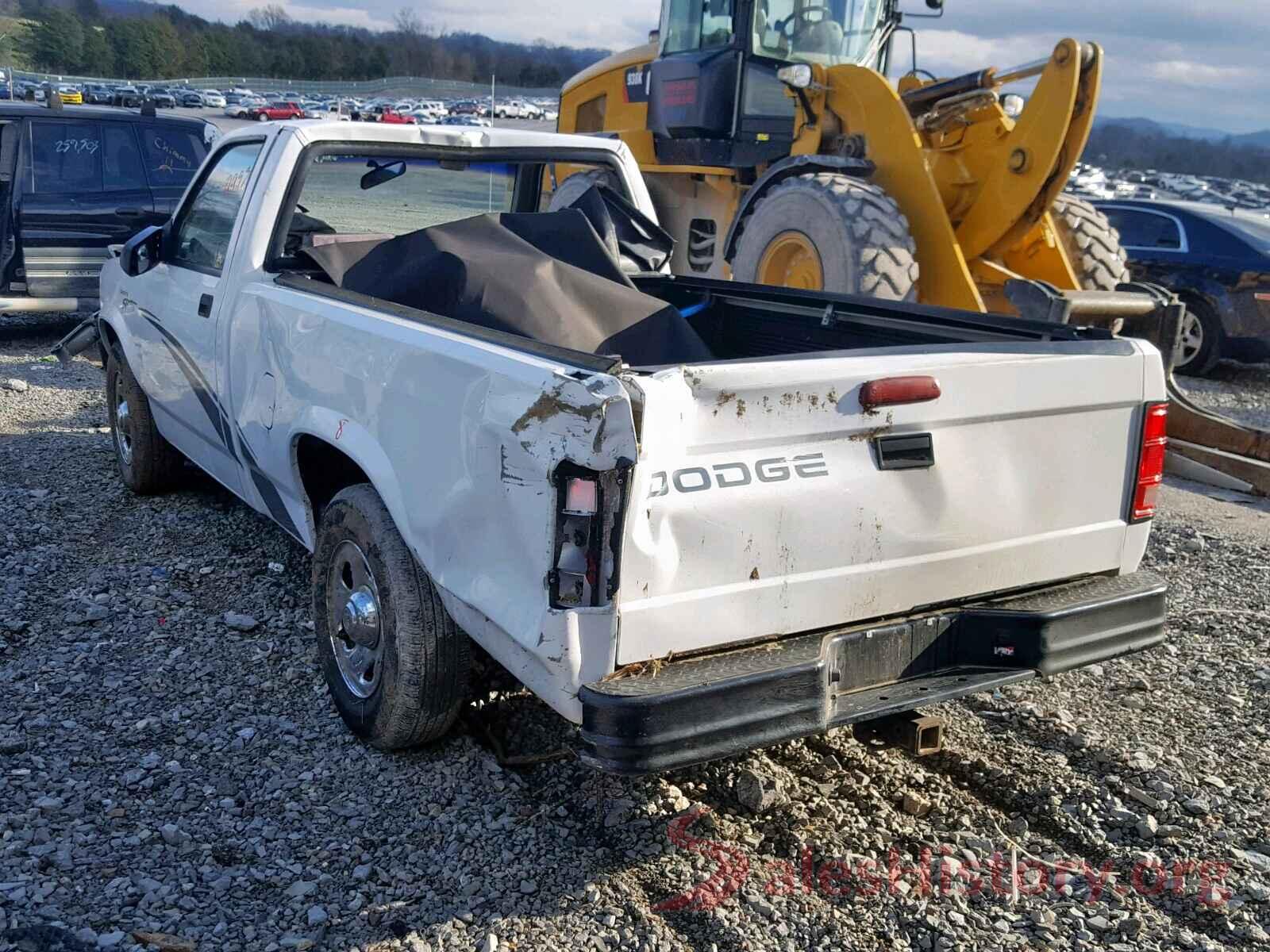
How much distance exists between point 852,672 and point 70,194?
9262mm

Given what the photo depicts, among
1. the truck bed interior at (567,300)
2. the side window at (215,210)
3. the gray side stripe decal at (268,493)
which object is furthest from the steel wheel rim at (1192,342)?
the gray side stripe decal at (268,493)

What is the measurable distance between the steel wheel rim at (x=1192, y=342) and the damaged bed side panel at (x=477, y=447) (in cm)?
984

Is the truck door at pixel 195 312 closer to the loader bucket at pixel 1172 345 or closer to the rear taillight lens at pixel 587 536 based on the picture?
the rear taillight lens at pixel 587 536

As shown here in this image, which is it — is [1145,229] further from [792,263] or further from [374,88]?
[374,88]

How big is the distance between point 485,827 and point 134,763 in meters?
1.16

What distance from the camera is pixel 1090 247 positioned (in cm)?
802

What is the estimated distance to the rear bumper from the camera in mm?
2582

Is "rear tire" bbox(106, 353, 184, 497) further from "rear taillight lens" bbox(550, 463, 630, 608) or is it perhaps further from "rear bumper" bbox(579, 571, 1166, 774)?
"rear bumper" bbox(579, 571, 1166, 774)

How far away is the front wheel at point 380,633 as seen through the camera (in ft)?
10.6

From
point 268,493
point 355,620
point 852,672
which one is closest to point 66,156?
point 268,493

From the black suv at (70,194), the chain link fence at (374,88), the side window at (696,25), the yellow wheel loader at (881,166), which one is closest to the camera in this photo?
the yellow wheel loader at (881,166)

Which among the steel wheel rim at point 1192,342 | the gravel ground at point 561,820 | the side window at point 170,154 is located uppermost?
the side window at point 170,154

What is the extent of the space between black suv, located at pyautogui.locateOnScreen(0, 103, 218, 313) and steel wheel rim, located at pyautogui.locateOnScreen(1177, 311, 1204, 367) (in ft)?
32.1

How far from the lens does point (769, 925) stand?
→ 2.81m
